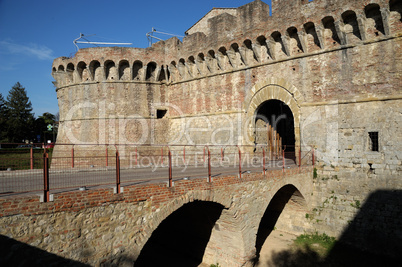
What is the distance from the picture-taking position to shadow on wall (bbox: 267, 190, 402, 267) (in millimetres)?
9477

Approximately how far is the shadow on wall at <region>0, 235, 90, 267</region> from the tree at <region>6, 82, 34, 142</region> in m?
34.5

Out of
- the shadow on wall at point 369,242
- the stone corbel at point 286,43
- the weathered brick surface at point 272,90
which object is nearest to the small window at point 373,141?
the weathered brick surface at point 272,90

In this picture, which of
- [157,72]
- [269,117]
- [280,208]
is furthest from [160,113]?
[280,208]

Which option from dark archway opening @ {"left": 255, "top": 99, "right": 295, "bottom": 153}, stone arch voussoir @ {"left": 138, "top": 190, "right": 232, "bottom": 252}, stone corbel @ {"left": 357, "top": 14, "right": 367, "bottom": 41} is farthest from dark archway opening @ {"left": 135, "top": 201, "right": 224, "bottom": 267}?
stone corbel @ {"left": 357, "top": 14, "right": 367, "bottom": 41}

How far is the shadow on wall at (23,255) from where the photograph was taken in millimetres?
3857

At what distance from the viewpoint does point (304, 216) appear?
11781 millimetres

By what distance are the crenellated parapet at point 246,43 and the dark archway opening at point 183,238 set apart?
799 centimetres

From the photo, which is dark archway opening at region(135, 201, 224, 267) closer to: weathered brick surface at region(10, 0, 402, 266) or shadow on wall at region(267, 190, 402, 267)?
weathered brick surface at region(10, 0, 402, 266)

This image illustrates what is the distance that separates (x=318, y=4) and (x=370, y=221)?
8939 mm

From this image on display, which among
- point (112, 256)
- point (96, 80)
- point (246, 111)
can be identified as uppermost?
point (96, 80)

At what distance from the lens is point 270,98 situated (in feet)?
43.7

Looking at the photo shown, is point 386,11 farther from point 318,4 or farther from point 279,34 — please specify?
point 279,34

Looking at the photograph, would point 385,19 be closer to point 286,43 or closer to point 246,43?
point 286,43

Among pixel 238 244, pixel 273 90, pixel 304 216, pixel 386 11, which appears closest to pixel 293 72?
pixel 273 90
